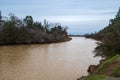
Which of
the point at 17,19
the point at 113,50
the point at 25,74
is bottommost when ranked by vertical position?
the point at 25,74

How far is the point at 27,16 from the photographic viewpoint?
8975 cm

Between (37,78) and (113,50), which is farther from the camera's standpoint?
(113,50)

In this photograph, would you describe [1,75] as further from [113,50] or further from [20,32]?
[20,32]

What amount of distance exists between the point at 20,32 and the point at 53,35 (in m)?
24.0

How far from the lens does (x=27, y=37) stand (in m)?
74.8

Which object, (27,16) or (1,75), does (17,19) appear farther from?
(1,75)

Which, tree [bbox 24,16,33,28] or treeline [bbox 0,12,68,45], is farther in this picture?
tree [bbox 24,16,33,28]

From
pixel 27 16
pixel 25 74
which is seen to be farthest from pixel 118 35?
pixel 27 16

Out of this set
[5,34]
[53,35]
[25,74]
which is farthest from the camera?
[53,35]

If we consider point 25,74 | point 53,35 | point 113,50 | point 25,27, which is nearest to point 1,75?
point 25,74

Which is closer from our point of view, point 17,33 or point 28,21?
point 17,33

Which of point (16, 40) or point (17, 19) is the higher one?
point (17, 19)

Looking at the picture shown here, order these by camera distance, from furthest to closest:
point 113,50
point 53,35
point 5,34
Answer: point 53,35 → point 5,34 → point 113,50

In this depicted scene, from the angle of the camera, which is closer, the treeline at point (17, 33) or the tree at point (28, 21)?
the treeline at point (17, 33)
